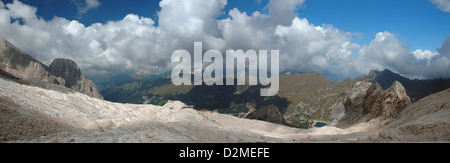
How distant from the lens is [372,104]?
32156 millimetres

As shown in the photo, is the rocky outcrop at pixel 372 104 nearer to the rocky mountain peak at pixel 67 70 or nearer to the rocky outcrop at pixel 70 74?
the rocky outcrop at pixel 70 74

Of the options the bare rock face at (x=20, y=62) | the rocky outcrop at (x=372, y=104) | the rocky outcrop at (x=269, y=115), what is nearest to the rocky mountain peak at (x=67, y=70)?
the bare rock face at (x=20, y=62)

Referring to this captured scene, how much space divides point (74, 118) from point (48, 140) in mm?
5488

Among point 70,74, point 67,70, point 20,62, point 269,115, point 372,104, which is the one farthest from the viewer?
point 70,74

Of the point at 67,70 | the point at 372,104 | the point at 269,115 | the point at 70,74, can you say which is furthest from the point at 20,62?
the point at 372,104

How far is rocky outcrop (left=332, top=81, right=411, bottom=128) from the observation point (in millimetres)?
27009

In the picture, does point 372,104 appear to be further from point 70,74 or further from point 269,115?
point 70,74

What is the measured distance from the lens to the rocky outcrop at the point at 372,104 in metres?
27.0

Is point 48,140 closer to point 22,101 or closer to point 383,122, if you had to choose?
point 22,101

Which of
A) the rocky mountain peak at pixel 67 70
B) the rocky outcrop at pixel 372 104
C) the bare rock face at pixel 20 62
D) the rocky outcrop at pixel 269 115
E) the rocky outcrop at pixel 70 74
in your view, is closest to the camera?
the rocky outcrop at pixel 372 104

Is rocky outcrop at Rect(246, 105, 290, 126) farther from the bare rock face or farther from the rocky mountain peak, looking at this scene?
the rocky mountain peak
